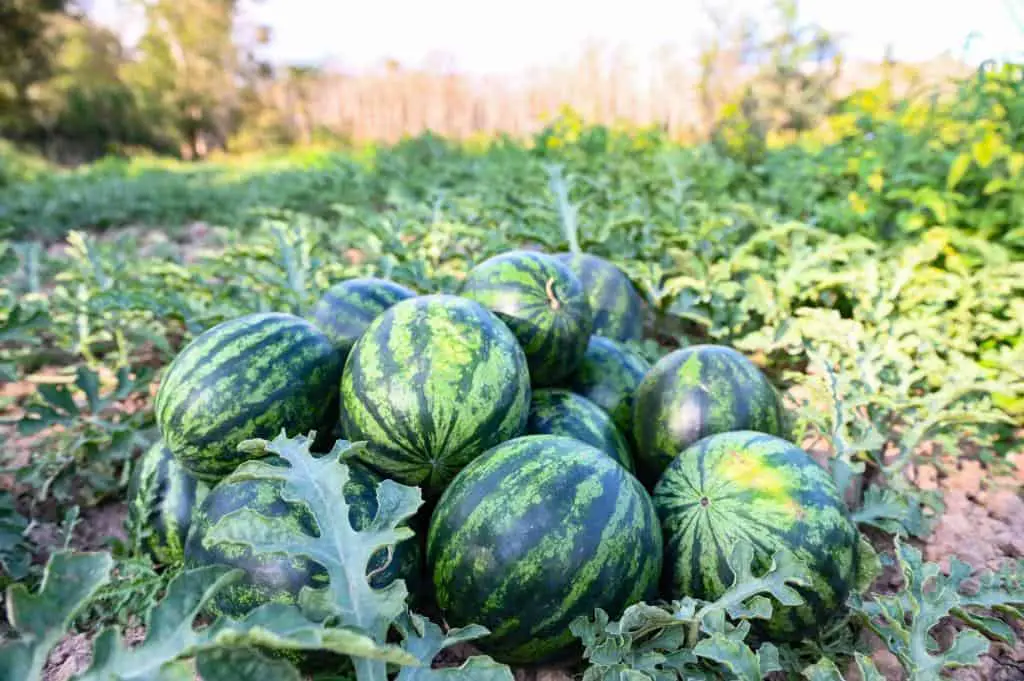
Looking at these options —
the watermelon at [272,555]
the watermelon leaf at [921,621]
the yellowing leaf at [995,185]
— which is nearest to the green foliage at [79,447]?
the watermelon at [272,555]

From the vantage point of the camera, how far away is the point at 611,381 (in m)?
2.33

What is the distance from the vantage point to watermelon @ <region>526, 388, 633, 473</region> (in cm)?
193

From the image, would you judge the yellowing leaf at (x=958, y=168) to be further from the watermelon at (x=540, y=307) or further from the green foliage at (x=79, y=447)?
the green foliage at (x=79, y=447)

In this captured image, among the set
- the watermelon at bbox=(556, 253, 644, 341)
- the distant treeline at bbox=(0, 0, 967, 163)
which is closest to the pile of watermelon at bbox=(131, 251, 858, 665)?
the watermelon at bbox=(556, 253, 644, 341)

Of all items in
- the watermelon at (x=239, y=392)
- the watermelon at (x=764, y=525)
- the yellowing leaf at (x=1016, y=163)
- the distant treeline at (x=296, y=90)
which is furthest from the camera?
the distant treeline at (x=296, y=90)

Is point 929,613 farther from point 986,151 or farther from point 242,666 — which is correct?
point 986,151

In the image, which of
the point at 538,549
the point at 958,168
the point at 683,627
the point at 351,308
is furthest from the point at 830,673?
the point at 958,168

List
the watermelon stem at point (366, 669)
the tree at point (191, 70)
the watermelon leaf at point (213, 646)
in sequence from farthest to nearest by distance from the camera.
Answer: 1. the tree at point (191, 70)
2. the watermelon stem at point (366, 669)
3. the watermelon leaf at point (213, 646)

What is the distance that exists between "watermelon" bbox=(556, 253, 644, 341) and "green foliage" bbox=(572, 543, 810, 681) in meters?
1.44

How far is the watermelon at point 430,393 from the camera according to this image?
1.65 meters

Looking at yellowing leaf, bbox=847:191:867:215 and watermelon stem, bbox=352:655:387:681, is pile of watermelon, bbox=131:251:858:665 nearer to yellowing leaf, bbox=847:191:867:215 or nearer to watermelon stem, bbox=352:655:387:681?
watermelon stem, bbox=352:655:387:681

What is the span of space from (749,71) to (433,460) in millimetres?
8707

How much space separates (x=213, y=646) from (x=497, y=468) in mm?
747

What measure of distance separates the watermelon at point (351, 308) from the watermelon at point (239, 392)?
170 mm
